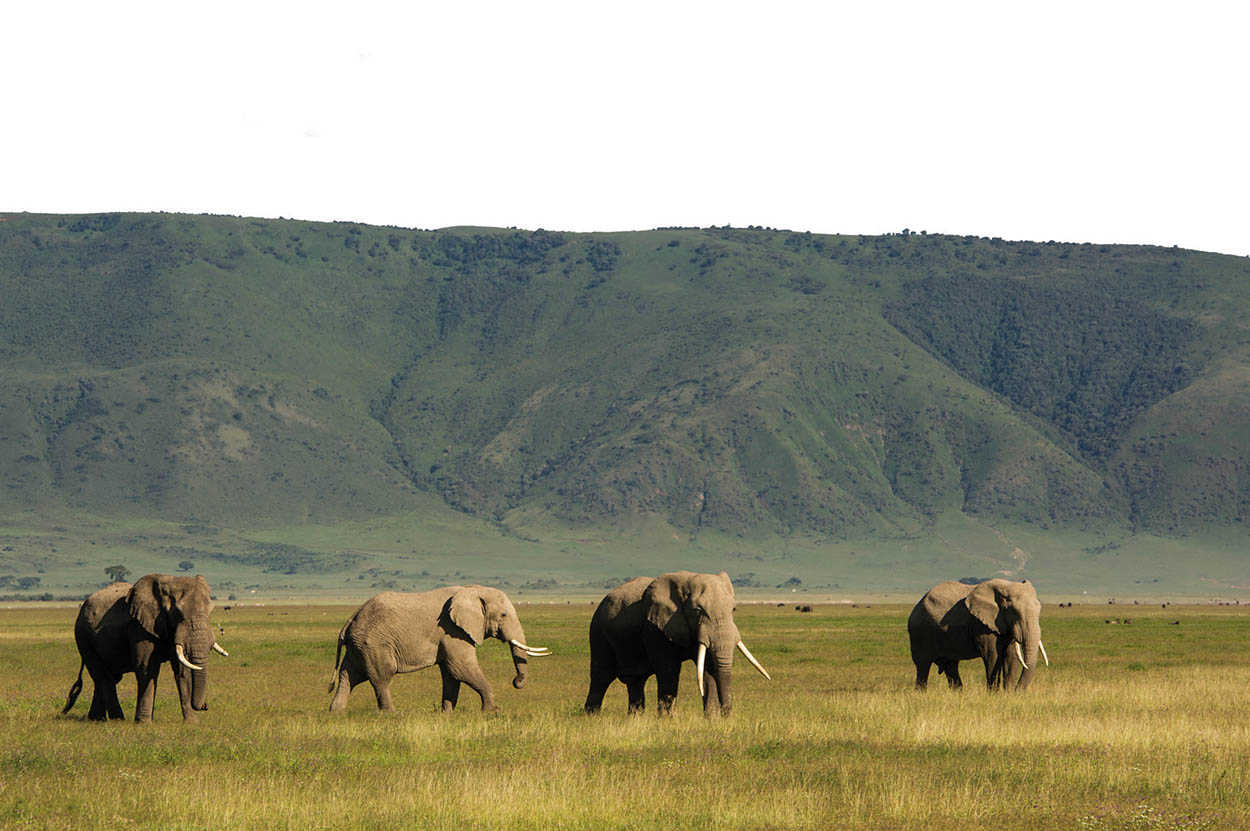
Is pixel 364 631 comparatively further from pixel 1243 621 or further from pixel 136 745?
pixel 1243 621

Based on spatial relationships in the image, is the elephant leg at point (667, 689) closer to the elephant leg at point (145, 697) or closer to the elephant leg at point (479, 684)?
the elephant leg at point (479, 684)

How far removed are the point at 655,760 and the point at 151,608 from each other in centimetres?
1018

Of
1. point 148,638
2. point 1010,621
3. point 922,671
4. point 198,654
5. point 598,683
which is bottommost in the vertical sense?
point 922,671

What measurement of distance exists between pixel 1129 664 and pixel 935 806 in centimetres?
3547

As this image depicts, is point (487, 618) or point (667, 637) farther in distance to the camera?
point (487, 618)

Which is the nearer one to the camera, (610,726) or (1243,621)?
(610,726)

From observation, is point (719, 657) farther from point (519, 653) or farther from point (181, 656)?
point (181, 656)

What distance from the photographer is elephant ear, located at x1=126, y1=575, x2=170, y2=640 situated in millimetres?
→ 31016

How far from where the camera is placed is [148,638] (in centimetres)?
3119

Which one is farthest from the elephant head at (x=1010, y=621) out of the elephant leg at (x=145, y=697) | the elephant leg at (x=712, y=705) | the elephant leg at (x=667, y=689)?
the elephant leg at (x=145, y=697)

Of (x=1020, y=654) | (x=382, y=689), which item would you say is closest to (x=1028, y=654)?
(x=1020, y=654)

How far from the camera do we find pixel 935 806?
22359 millimetres

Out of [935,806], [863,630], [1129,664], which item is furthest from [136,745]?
[863,630]

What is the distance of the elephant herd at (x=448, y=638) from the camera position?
30.9m
